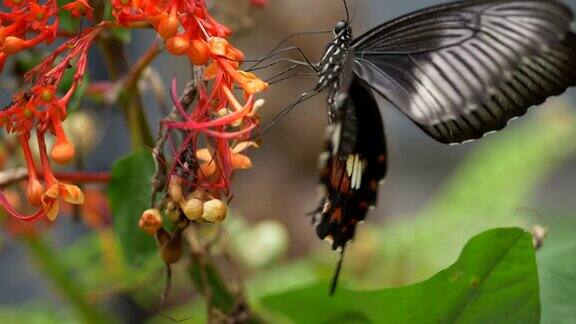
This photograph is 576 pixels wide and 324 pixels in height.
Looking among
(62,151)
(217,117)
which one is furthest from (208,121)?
(62,151)

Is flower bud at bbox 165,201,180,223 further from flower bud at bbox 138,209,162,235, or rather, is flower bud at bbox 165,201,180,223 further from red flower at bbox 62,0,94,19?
red flower at bbox 62,0,94,19

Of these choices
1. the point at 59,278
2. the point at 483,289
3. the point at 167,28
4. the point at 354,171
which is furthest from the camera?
the point at 59,278

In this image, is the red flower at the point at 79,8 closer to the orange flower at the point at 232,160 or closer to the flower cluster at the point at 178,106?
the flower cluster at the point at 178,106

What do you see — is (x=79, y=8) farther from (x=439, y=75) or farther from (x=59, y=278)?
(x=59, y=278)

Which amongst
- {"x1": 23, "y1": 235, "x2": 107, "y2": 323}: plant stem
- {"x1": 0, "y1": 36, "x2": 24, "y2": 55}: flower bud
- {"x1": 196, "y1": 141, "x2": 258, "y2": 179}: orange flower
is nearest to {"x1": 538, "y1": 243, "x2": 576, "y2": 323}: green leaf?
{"x1": 196, "y1": 141, "x2": 258, "y2": 179}: orange flower

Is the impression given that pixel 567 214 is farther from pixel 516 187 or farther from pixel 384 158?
pixel 384 158

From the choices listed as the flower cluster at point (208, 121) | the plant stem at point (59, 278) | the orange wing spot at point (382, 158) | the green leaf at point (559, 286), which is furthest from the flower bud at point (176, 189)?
the plant stem at point (59, 278)
